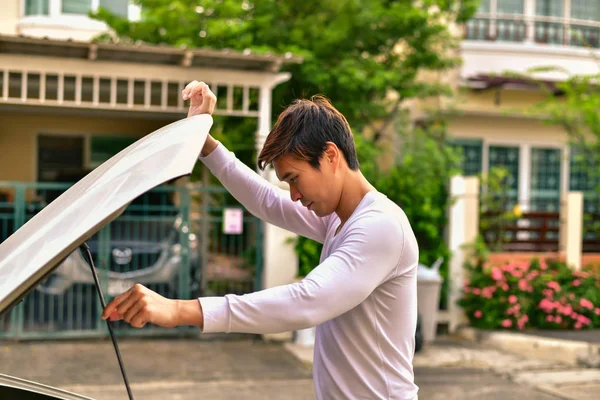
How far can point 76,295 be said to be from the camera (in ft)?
30.3

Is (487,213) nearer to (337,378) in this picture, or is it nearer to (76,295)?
(76,295)

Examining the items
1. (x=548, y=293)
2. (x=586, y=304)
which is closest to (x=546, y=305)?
(x=548, y=293)

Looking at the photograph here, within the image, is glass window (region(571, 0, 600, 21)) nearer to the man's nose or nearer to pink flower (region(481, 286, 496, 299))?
pink flower (region(481, 286, 496, 299))

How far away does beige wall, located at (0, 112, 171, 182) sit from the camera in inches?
548

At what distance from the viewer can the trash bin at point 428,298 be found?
31.0 ft

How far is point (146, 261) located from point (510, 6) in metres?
10.2

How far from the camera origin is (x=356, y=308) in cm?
202

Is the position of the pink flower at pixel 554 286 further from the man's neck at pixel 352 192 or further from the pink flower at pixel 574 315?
the man's neck at pixel 352 192

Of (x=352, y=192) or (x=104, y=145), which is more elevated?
(x=104, y=145)

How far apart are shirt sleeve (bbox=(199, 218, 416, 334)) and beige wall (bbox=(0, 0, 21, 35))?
13.1m

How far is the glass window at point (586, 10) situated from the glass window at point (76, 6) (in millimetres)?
9919

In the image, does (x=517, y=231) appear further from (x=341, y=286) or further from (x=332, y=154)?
(x=341, y=286)

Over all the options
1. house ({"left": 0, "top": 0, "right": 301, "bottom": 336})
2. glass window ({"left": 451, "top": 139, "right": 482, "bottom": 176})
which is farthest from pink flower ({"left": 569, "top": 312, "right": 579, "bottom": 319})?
glass window ({"left": 451, "top": 139, "right": 482, "bottom": 176})

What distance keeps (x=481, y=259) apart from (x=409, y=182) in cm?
146
